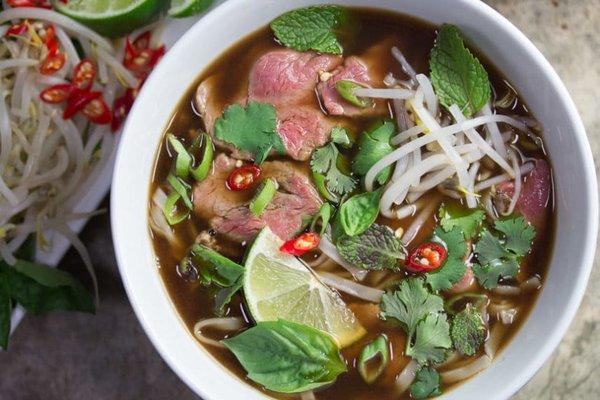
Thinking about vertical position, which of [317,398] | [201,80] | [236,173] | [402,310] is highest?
[201,80]

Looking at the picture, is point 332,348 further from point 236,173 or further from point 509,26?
point 509,26

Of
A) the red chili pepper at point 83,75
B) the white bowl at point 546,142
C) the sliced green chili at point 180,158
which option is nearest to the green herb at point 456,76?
the white bowl at point 546,142

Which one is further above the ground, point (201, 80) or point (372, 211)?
point (201, 80)

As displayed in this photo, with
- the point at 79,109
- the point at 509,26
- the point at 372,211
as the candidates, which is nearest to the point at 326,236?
the point at 372,211

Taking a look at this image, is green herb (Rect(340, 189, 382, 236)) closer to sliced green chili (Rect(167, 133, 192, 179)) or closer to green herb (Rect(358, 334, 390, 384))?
green herb (Rect(358, 334, 390, 384))

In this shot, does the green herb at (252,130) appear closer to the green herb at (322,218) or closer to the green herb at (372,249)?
the green herb at (322,218)

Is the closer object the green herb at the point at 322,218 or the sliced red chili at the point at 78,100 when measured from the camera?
the green herb at the point at 322,218
